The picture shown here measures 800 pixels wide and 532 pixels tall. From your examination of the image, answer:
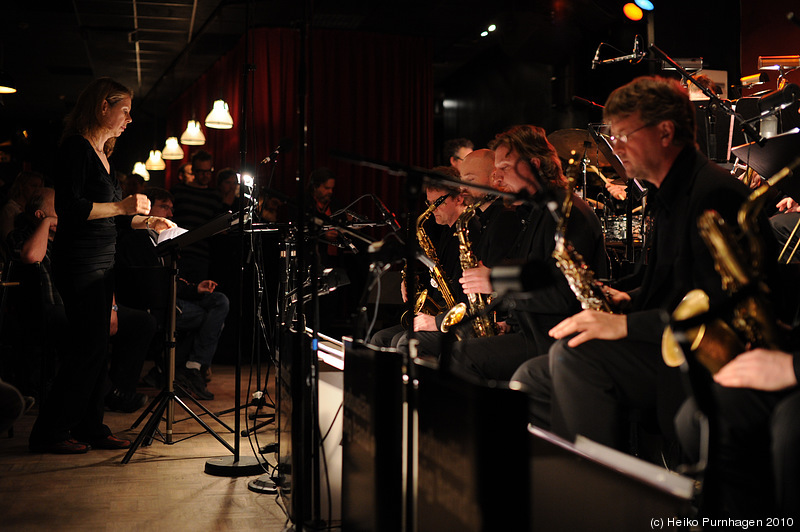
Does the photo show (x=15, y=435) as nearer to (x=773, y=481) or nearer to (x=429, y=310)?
(x=429, y=310)

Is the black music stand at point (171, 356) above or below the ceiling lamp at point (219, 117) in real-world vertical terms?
below

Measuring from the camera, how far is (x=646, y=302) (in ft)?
7.41

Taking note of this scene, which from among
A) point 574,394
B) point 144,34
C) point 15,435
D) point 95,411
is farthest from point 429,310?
point 144,34

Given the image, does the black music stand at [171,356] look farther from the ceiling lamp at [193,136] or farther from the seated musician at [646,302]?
the ceiling lamp at [193,136]

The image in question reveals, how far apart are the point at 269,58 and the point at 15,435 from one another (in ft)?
19.6

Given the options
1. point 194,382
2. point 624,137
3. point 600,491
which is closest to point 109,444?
point 194,382

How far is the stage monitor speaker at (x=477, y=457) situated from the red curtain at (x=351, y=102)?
7.41 m

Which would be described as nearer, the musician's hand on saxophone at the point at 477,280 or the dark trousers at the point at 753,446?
the dark trousers at the point at 753,446

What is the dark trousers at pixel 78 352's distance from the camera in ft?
12.0

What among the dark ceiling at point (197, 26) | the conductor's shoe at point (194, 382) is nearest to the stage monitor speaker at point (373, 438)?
the conductor's shoe at point (194, 382)

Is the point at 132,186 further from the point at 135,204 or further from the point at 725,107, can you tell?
the point at 725,107

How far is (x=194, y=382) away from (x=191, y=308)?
0.58m

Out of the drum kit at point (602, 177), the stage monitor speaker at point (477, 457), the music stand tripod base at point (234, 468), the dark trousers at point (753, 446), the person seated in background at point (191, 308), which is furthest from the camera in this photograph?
the person seated in background at point (191, 308)

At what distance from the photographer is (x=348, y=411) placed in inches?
87.3
